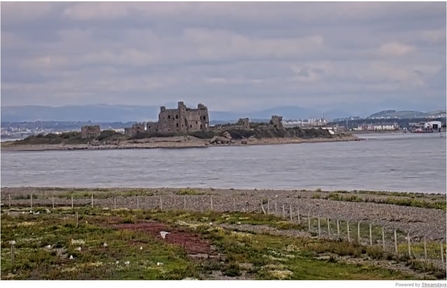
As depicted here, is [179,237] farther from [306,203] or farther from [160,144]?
[160,144]

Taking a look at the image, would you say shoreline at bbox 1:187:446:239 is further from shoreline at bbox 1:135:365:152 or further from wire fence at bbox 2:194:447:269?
shoreline at bbox 1:135:365:152

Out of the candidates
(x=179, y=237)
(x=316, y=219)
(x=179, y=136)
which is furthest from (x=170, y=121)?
(x=179, y=237)

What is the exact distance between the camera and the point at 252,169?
2376 inches

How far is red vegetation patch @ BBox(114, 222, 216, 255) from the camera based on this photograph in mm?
14374

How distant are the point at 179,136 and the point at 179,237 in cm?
10472

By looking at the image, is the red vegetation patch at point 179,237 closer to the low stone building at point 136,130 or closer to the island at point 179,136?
the island at point 179,136

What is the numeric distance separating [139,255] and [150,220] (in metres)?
8.05

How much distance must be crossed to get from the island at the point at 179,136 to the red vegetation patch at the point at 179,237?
99.7 metres

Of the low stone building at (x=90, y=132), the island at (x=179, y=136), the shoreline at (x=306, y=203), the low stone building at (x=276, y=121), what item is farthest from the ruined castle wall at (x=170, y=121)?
the shoreline at (x=306, y=203)

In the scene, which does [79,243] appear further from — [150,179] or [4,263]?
[150,179]

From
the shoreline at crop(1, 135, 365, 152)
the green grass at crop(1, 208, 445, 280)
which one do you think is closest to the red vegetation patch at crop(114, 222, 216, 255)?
the green grass at crop(1, 208, 445, 280)

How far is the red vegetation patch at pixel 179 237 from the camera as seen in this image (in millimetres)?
14374

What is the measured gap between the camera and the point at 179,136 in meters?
121

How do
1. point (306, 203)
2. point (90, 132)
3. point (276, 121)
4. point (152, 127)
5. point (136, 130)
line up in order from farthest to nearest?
point (276, 121) → point (90, 132) → point (136, 130) → point (152, 127) → point (306, 203)
